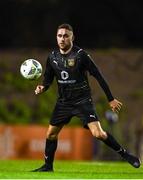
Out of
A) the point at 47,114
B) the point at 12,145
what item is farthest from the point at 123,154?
the point at 47,114

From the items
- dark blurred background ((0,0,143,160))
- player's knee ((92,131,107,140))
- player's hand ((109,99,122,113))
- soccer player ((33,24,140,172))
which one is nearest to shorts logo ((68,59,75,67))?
soccer player ((33,24,140,172))

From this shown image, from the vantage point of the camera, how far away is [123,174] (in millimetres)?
12680

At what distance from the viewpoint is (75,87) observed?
41.8 ft

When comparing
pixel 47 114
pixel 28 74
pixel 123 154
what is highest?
pixel 28 74

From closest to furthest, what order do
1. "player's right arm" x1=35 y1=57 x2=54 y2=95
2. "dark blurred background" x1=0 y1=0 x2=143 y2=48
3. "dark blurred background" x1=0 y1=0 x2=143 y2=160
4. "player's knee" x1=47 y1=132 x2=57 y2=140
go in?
1. "player's right arm" x1=35 y1=57 x2=54 y2=95
2. "player's knee" x1=47 y1=132 x2=57 y2=140
3. "dark blurred background" x1=0 y1=0 x2=143 y2=160
4. "dark blurred background" x1=0 y1=0 x2=143 y2=48

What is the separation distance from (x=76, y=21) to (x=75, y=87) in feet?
75.5

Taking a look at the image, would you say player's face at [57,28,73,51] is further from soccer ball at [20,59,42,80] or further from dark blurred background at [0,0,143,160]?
dark blurred background at [0,0,143,160]

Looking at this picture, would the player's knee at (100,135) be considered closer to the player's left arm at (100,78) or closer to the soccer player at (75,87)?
the soccer player at (75,87)

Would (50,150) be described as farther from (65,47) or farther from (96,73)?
(65,47)

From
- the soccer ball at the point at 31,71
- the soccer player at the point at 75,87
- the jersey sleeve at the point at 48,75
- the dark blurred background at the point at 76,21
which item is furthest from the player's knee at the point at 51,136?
the dark blurred background at the point at 76,21

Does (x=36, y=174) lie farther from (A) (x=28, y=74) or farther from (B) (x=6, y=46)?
(B) (x=6, y=46)

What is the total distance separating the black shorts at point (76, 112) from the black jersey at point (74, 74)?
9 centimetres

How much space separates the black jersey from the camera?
1271 cm

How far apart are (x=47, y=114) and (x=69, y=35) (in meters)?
19.2
